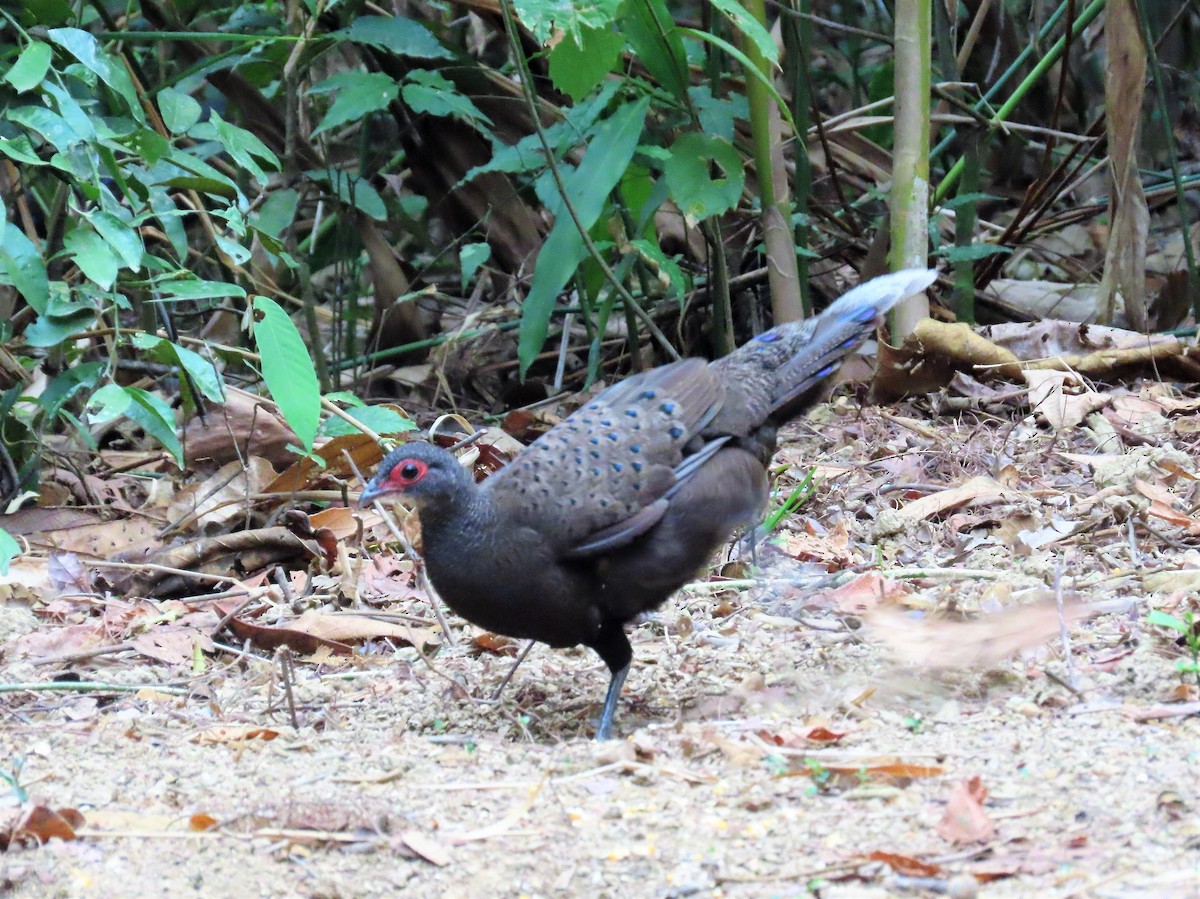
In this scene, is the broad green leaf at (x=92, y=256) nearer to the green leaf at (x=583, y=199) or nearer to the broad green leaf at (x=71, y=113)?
the broad green leaf at (x=71, y=113)

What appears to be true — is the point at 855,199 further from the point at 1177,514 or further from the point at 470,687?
the point at 470,687

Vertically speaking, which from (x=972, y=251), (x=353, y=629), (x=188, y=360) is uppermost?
(x=188, y=360)

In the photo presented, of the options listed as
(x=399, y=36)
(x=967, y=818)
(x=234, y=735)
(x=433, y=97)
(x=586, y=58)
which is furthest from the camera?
(x=399, y=36)

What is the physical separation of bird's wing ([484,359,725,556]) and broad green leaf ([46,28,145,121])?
174 cm

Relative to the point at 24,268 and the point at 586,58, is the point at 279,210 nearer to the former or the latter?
the point at 586,58

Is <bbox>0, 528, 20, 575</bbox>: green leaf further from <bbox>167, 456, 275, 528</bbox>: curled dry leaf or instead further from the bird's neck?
<bbox>167, 456, 275, 528</bbox>: curled dry leaf

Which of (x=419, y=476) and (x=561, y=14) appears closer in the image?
(x=419, y=476)

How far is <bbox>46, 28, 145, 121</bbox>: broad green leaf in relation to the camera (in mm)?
3885

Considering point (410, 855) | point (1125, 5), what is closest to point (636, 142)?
point (1125, 5)

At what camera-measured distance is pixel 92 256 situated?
12.3ft

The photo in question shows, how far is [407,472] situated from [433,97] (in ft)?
9.39

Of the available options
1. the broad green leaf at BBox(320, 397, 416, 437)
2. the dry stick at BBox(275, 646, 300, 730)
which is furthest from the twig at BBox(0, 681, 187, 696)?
the broad green leaf at BBox(320, 397, 416, 437)

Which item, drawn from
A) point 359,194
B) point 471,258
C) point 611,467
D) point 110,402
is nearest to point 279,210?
point 359,194

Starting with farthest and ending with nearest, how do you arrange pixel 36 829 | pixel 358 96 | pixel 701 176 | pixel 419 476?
pixel 358 96
pixel 701 176
pixel 419 476
pixel 36 829
